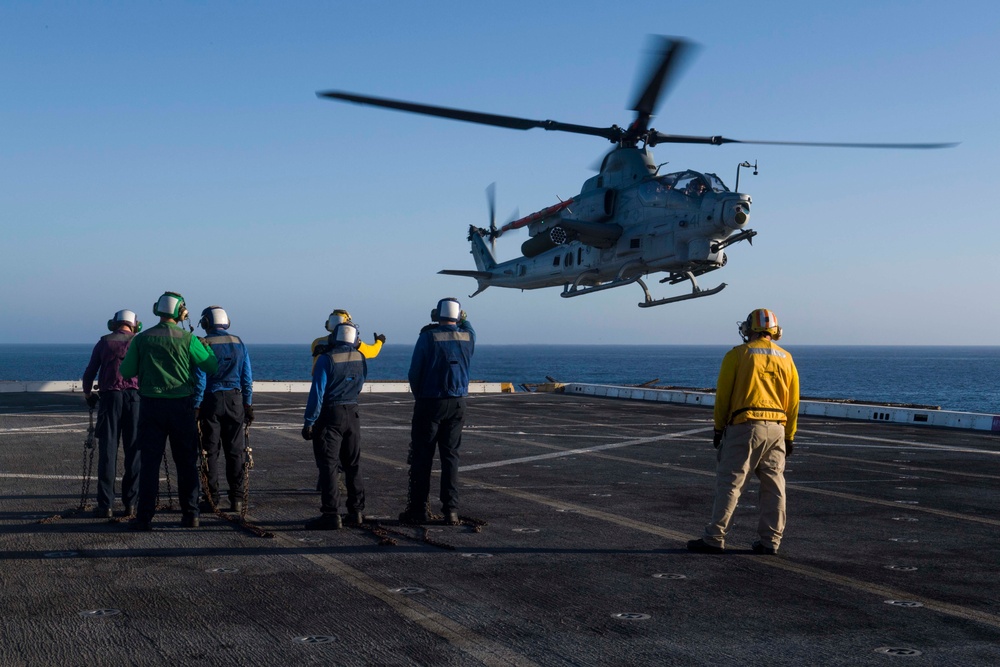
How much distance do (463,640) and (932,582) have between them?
3.87 metres

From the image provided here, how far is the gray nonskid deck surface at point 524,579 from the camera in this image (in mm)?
4891

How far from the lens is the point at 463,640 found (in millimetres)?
4996

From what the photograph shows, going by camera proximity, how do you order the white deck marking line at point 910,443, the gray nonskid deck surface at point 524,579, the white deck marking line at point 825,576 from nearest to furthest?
the gray nonskid deck surface at point 524,579
the white deck marking line at point 825,576
the white deck marking line at point 910,443

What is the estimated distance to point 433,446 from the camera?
29.2ft

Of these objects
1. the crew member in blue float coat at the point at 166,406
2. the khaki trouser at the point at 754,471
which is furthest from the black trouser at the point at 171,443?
the khaki trouser at the point at 754,471

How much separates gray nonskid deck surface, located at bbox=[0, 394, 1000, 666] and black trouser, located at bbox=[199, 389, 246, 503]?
47 cm

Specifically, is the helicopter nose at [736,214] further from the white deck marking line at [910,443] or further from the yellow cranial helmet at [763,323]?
the yellow cranial helmet at [763,323]

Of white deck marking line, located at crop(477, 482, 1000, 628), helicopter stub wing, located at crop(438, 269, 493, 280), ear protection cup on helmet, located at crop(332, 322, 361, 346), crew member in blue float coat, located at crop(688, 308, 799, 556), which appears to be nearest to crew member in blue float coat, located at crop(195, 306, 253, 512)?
ear protection cup on helmet, located at crop(332, 322, 361, 346)

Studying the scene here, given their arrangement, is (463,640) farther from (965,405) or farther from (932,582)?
(965,405)

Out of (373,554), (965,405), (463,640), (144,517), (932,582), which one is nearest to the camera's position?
(463,640)

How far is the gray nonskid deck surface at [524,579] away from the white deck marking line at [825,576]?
28 mm

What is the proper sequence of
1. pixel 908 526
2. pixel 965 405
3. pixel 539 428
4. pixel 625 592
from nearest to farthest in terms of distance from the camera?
pixel 625 592
pixel 908 526
pixel 539 428
pixel 965 405

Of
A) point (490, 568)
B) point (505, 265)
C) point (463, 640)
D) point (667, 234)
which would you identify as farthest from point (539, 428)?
point (463, 640)

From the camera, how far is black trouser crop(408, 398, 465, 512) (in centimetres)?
881
